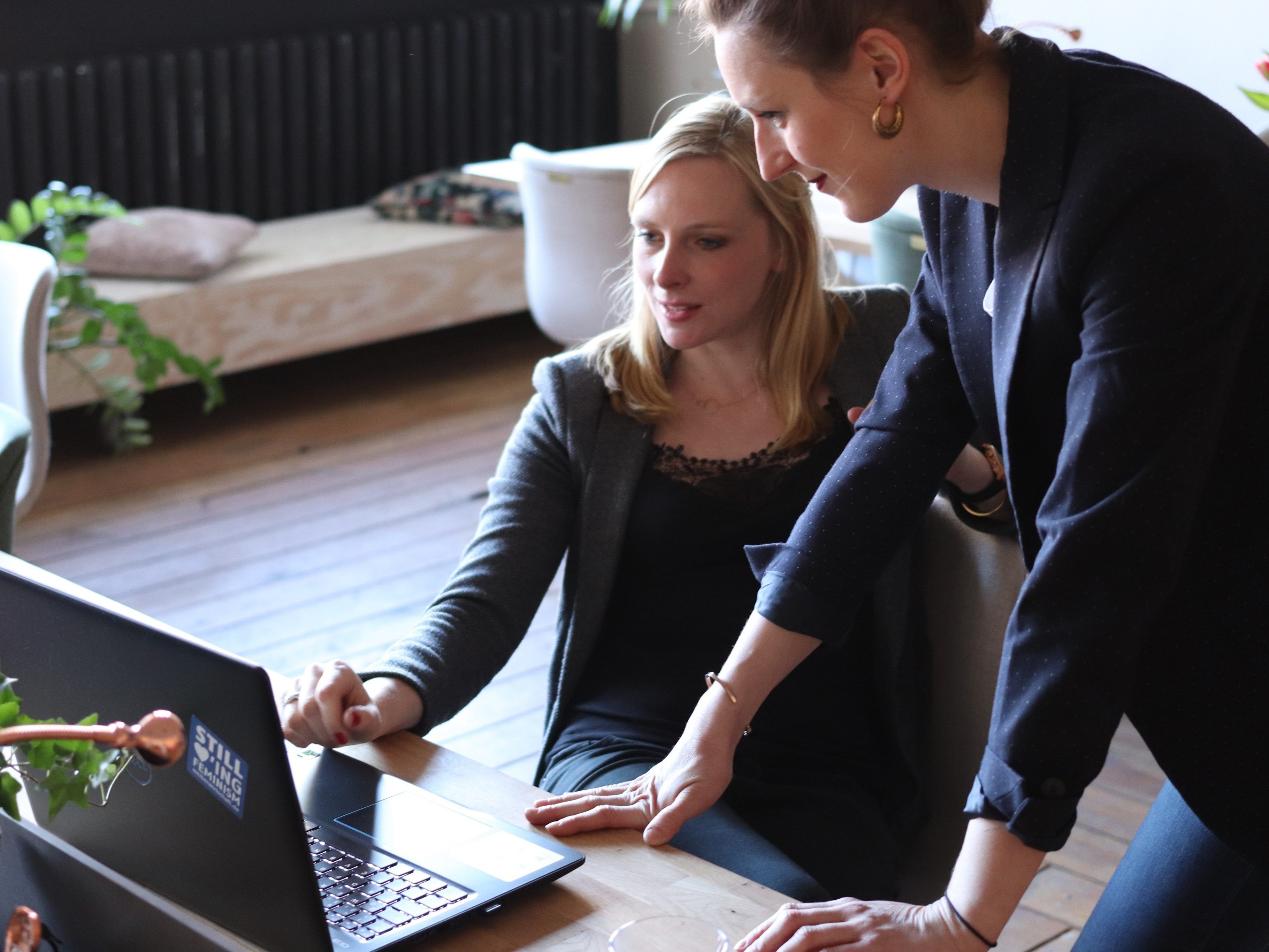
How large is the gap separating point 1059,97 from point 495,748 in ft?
6.17

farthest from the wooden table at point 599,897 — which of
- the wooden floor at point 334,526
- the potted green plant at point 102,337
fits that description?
the potted green plant at point 102,337

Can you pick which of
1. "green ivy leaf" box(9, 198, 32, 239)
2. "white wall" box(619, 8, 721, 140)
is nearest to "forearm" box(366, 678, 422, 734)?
"green ivy leaf" box(9, 198, 32, 239)

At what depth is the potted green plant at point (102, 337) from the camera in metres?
3.71

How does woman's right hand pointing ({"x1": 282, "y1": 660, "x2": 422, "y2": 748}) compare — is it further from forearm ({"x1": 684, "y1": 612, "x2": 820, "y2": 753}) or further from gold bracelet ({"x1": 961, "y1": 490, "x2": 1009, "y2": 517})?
gold bracelet ({"x1": 961, "y1": 490, "x2": 1009, "y2": 517})

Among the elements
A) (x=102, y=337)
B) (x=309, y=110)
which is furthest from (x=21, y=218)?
(x=309, y=110)

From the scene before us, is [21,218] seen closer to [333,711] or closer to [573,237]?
[573,237]

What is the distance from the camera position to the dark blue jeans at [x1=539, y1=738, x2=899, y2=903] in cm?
→ 124

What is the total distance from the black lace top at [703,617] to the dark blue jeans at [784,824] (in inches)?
1.3

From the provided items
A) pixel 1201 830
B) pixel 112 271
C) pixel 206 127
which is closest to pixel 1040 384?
pixel 1201 830

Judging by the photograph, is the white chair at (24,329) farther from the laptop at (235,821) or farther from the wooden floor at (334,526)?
the laptop at (235,821)

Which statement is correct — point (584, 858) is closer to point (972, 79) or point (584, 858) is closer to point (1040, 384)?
point (1040, 384)

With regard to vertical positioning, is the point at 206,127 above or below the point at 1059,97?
below

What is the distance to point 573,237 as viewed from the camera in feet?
11.3

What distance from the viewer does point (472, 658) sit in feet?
4.52
